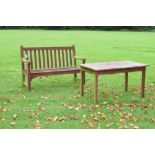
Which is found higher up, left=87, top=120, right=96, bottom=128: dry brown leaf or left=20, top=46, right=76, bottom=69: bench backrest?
left=20, top=46, right=76, bottom=69: bench backrest

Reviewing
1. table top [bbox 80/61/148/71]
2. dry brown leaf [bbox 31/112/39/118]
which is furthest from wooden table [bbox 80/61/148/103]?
dry brown leaf [bbox 31/112/39/118]

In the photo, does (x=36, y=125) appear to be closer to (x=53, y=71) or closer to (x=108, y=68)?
(x=108, y=68)

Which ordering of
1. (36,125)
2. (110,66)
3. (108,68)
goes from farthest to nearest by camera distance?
(110,66), (108,68), (36,125)

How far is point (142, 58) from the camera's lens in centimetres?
1636

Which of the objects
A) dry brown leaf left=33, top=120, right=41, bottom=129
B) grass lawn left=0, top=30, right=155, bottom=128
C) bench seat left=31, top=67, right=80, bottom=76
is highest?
bench seat left=31, top=67, right=80, bottom=76

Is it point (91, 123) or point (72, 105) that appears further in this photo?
point (72, 105)

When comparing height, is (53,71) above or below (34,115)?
above

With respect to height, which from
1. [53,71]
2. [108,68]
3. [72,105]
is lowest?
[72,105]

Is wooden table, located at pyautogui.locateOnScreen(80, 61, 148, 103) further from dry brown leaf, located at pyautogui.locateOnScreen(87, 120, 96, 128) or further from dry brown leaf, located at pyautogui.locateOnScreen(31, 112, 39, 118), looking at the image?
dry brown leaf, located at pyautogui.locateOnScreen(31, 112, 39, 118)

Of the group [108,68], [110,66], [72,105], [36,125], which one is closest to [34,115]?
[36,125]

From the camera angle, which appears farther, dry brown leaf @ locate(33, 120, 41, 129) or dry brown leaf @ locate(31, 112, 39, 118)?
dry brown leaf @ locate(31, 112, 39, 118)

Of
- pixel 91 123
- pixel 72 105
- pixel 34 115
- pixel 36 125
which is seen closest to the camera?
pixel 36 125
